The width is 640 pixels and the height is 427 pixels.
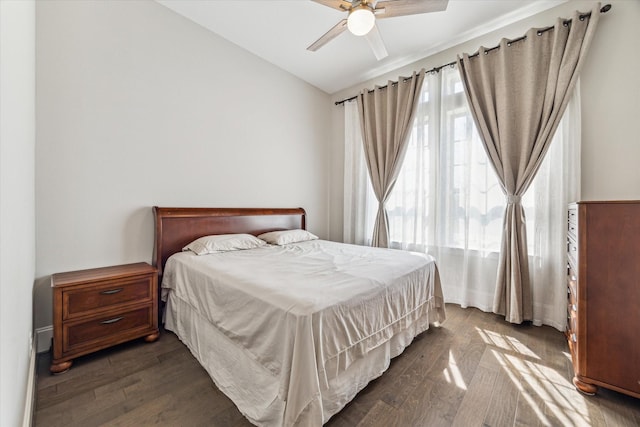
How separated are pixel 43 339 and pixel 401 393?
2.59 metres

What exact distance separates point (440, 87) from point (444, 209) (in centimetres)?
145

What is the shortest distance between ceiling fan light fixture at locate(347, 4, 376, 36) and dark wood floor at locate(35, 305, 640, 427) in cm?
246

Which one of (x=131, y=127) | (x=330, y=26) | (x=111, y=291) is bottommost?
(x=111, y=291)

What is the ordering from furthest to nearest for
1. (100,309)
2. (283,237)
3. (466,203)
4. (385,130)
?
(385,130) < (283,237) < (466,203) < (100,309)

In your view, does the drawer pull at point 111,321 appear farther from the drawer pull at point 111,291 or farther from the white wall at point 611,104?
the white wall at point 611,104

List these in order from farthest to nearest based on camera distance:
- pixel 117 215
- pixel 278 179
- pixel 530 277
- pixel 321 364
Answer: pixel 278 179
pixel 530 277
pixel 117 215
pixel 321 364

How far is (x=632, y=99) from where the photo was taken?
6.52ft

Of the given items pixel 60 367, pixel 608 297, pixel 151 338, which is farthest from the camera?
pixel 151 338

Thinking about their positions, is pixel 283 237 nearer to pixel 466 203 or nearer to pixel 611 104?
pixel 466 203

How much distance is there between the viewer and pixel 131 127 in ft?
7.39

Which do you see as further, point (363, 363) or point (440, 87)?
point (440, 87)

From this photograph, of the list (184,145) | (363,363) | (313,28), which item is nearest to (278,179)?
(184,145)

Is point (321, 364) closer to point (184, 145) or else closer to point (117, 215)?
point (117, 215)

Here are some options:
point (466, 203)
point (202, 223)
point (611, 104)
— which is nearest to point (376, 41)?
point (466, 203)
